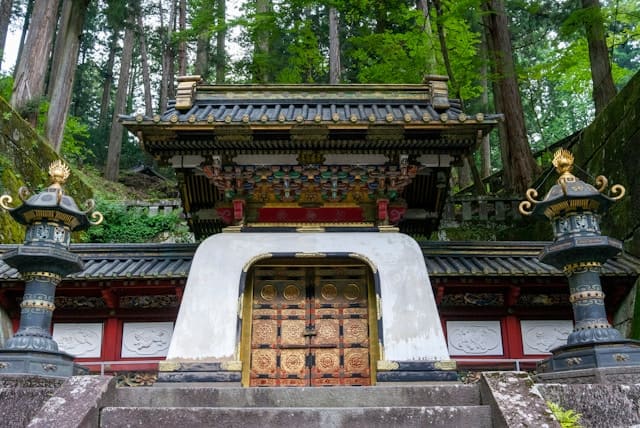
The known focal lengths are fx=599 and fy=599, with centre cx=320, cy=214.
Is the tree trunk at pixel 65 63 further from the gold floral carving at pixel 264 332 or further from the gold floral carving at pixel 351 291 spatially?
the gold floral carving at pixel 351 291

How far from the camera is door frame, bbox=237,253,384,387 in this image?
835 centimetres

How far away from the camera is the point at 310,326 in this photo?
343 inches

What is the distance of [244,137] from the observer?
8.33 m

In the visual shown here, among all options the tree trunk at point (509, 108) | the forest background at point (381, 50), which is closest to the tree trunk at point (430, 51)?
the forest background at point (381, 50)

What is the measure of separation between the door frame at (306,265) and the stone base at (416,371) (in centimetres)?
33

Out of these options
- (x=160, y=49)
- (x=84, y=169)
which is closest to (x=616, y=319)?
(x=84, y=169)

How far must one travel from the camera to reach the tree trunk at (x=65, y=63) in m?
17.5

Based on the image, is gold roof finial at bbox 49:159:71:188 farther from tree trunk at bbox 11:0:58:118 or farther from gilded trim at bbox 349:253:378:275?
tree trunk at bbox 11:0:58:118

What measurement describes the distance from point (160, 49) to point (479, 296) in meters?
28.3

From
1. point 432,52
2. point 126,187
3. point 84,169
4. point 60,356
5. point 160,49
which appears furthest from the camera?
point 160,49

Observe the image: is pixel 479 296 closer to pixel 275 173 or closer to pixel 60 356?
pixel 275 173

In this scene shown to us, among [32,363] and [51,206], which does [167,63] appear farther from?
[32,363]

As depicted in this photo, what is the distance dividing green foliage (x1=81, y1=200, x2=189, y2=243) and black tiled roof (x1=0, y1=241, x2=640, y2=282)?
23.8 feet

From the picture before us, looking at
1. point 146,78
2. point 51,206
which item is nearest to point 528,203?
point 51,206
